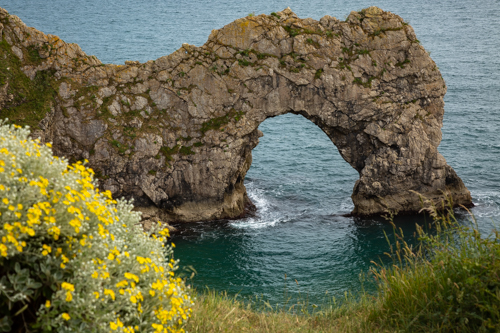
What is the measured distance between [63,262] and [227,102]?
90.7 feet

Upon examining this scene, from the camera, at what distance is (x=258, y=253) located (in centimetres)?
3050

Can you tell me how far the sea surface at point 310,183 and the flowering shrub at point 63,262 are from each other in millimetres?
6895

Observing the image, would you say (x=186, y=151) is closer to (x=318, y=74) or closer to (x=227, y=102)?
(x=227, y=102)

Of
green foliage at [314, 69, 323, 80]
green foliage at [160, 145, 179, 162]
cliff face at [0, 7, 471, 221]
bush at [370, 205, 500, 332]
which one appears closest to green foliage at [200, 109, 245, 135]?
cliff face at [0, 7, 471, 221]

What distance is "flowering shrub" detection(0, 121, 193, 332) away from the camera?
5996mm

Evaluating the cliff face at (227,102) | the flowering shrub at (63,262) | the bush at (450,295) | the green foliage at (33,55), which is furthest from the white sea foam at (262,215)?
the flowering shrub at (63,262)

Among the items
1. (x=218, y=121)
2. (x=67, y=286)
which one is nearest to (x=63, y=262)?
(x=67, y=286)

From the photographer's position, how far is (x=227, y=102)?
3328 cm

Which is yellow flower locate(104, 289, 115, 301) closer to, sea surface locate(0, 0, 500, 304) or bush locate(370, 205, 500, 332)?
bush locate(370, 205, 500, 332)

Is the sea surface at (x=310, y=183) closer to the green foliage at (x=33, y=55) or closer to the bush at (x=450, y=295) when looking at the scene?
the bush at (x=450, y=295)

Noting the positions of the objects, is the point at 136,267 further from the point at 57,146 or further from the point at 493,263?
the point at 57,146

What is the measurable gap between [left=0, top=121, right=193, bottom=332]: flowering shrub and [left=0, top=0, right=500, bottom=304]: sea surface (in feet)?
22.6

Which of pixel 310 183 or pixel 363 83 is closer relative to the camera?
→ pixel 363 83

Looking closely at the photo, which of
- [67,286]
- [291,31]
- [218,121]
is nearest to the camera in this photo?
[67,286]
